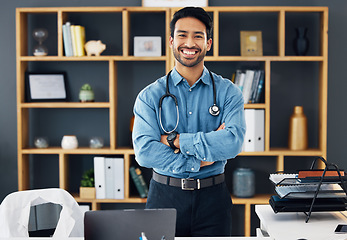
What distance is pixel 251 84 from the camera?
342 centimetres

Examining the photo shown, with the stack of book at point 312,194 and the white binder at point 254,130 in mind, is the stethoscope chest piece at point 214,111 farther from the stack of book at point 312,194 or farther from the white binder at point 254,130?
the white binder at point 254,130

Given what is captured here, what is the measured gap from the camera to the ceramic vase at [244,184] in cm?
347

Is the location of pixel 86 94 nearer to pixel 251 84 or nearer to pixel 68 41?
pixel 68 41

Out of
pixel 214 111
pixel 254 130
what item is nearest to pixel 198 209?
pixel 214 111

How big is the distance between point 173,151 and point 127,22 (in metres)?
1.62

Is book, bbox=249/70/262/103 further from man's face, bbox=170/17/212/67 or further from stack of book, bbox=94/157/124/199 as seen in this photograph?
man's face, bbox=170/17/212/67

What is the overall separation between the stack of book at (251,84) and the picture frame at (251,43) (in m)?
0.16

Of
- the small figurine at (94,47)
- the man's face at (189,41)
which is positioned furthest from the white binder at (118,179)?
the man's face at (189,41)

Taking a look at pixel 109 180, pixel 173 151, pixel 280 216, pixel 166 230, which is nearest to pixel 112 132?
pixel 109 180

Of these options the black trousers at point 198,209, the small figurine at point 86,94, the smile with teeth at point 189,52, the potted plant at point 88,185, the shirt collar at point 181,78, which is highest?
the smile with teeth at point 189,52

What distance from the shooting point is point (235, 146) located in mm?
2121

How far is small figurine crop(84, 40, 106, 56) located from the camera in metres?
3.48

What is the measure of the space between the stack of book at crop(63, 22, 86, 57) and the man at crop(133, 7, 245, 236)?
1.42 metres

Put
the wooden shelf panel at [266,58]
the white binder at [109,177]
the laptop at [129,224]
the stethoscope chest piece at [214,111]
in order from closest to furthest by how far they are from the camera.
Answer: the laptop at [129,224], the stethoscope chest piece at [214,111], the wooden shelf panel at [266,58], the white binder at [109,177]
